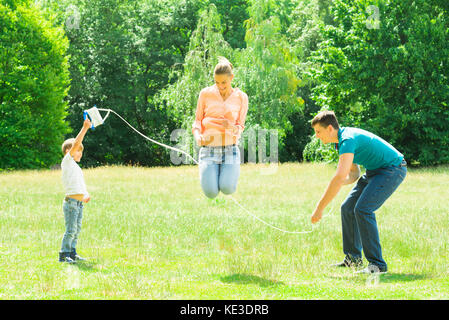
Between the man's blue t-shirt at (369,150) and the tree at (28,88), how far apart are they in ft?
84.9

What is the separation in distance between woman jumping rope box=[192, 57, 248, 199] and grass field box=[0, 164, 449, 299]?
47.3 inches

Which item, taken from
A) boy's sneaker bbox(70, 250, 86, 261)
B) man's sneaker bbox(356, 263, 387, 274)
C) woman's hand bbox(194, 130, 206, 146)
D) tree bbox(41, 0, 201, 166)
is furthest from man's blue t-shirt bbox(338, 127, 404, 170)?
tree bbox(41, 0, 201, 166)

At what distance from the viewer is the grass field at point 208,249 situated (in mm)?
6160

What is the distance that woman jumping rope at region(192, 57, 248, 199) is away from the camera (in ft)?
23.5

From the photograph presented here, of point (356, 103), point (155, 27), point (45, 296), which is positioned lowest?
point (45, 296)

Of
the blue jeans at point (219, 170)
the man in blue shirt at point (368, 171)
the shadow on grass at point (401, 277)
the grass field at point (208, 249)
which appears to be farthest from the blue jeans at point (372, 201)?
the blue jeans at point (219, 170)

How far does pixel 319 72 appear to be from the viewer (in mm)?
30328

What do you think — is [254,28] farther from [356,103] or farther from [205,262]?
[205,262]

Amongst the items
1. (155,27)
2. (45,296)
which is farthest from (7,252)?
(155,27)

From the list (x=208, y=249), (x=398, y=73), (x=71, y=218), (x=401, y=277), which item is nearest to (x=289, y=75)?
(x=398, y=73)

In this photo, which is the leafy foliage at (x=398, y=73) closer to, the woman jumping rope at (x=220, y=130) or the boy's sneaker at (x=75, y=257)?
the woman jumping rope at (x=220, y=130)

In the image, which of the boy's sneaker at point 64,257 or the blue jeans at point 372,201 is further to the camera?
the boy's sneaker at point 64,257
